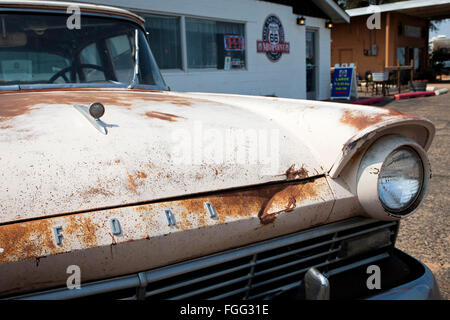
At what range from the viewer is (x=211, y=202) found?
1197mm

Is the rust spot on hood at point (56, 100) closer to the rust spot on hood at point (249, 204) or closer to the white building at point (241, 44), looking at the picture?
the rust spot on hood at point (249, 204)

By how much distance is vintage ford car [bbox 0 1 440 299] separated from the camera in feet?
3.36

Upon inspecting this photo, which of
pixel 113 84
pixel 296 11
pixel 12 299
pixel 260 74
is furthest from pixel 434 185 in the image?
pixel 296 11

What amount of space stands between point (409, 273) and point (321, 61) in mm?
12072

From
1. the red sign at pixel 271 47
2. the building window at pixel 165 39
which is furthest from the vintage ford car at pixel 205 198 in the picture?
the red sign at pixel 271 47

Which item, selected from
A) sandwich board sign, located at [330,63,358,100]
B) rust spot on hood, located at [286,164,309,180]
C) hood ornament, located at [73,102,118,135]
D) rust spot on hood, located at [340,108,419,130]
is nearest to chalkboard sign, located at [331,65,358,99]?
sandwich board sign, located at [330,63,358,100]

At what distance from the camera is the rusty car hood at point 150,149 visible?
1.08 meters

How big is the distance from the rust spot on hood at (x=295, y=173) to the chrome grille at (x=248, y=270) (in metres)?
0.18

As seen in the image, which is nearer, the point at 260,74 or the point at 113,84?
the point at 113,84

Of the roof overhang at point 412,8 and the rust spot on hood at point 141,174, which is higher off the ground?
the roof overhang at point 412,8

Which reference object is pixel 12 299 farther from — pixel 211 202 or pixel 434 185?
pixel 434 185

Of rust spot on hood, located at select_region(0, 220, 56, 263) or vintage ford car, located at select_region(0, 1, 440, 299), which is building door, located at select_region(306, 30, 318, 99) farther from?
rust spot on hood, located at select_region(0, 220, 56, 263)

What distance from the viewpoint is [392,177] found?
1.39 m

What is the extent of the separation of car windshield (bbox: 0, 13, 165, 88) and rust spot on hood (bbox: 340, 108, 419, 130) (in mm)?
1422
